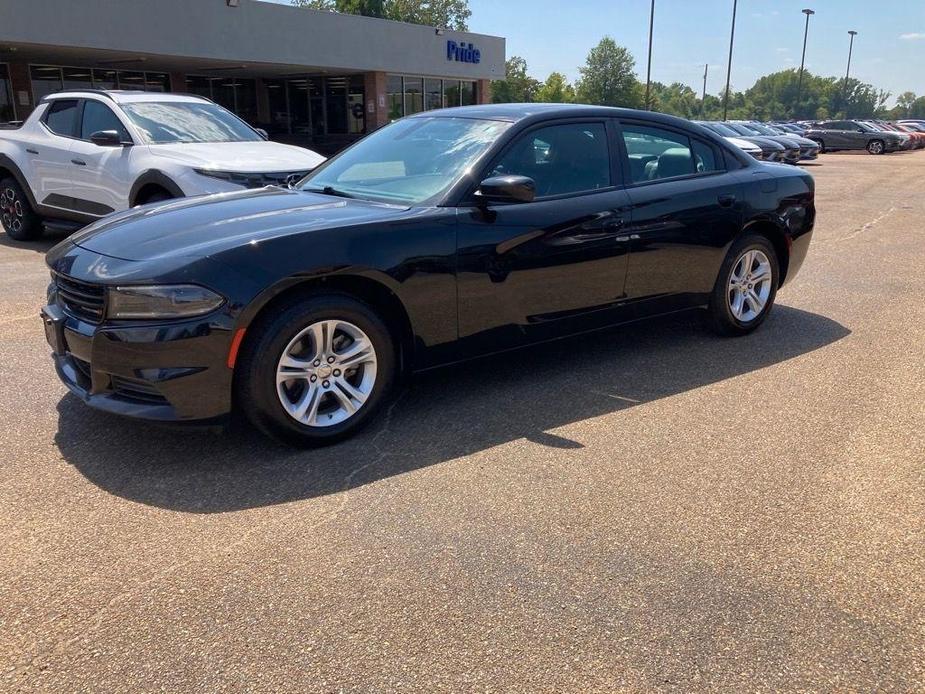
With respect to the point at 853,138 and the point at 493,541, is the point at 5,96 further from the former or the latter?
the point at 853,138

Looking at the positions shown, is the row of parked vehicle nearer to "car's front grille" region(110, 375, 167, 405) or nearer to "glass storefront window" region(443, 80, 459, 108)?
"glass storefront window" region(443, 80, 459, 108)

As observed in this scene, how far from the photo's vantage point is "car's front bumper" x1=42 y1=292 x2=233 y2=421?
342cm

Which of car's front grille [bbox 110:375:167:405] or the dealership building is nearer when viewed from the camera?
car's front grille [bbox 110:375:167:405]

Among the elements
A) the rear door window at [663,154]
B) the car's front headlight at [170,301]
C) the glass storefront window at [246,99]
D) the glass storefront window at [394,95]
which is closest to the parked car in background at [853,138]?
the glass storefront window at [394,95]

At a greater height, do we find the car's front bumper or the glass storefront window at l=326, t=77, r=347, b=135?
the glass storefront window at l=326, t=77, r=347, b=135

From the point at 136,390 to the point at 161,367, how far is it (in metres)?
0.20

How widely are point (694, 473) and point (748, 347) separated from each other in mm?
2323

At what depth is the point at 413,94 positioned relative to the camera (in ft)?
111

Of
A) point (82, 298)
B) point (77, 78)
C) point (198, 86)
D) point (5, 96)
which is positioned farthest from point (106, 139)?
point (198, 86)

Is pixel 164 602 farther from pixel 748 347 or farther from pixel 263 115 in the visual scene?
pixel 263 115

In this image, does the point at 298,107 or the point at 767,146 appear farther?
the point at 298,107

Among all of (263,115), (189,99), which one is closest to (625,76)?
(263,115)

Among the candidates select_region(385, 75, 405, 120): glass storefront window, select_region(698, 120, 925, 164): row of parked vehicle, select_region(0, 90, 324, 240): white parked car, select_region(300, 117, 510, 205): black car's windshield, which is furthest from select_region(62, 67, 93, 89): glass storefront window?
select_region(300, 117, 510, 205): black car's windshield

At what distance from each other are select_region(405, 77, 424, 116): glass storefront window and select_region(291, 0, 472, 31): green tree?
196 feet
